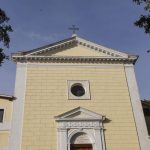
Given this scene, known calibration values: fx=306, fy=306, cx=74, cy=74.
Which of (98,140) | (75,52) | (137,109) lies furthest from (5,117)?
(137,109)

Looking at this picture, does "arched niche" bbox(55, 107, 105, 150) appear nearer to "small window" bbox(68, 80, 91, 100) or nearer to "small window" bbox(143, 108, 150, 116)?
"small window" bbox(68, 80, 91, 100)

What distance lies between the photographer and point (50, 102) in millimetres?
20172

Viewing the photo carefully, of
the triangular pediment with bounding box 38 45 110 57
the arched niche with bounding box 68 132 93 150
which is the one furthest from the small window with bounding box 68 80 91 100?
the arched niche with bounding box 68 132 93 150

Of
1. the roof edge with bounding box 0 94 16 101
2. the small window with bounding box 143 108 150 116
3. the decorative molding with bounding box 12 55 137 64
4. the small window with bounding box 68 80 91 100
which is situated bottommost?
the small window with bounding box 143 108 150 116

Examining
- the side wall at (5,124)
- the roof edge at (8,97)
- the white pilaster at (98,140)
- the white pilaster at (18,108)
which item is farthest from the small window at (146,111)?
the side wall at (5,124)

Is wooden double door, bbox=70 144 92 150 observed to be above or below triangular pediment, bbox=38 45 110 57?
below

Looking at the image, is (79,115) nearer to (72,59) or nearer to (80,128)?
(80,128)

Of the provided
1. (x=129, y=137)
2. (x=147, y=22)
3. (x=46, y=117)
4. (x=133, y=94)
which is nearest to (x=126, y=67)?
(x=133, y=94)

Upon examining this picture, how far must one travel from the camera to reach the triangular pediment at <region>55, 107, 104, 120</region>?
1942cm

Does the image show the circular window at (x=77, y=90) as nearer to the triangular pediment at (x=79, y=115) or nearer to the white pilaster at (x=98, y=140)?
the triangular pediment at (x=79, y=115)

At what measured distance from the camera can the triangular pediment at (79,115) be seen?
63.7ft

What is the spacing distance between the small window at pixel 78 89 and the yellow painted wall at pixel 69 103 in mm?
282

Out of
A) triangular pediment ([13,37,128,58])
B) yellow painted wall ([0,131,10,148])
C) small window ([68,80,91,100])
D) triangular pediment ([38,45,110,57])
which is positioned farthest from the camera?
triangular pediment ([38,45,110,57])

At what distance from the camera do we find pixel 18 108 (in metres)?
19.8
